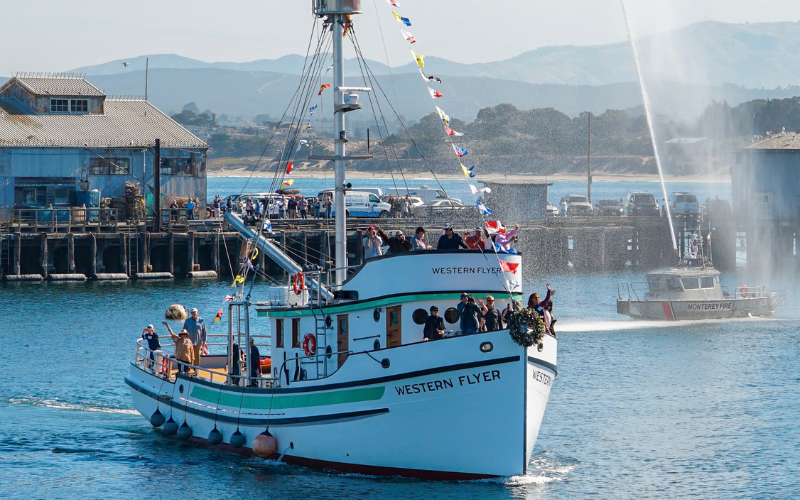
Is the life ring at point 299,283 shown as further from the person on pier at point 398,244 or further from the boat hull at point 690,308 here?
the boat hull at point 690,308

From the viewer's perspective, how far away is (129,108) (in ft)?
255

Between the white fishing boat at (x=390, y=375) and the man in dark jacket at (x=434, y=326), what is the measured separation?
0.44 m

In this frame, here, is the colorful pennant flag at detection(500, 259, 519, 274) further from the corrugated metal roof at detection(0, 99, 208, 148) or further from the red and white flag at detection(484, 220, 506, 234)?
the corrugated metal roof at detection(0, 99, 208, 148)

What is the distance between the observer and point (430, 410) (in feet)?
82.0

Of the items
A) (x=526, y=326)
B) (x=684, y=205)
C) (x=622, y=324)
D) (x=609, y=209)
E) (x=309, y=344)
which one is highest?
(x=684, y=205)

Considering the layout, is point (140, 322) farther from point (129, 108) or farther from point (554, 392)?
point (129, 108)

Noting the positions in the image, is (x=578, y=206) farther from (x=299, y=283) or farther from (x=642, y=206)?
(x=299, y=283)

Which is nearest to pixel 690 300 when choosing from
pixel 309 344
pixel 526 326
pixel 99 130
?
pixel 309 344

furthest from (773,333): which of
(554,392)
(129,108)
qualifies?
(129,108)

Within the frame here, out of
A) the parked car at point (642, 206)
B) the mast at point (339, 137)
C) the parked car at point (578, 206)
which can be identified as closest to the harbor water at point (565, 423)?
the mast at point (339, 137)

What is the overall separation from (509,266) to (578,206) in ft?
218

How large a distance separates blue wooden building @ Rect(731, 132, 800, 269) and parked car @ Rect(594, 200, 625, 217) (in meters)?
10.4

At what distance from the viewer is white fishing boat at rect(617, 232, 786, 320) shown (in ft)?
176

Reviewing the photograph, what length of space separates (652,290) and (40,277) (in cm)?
3363
